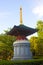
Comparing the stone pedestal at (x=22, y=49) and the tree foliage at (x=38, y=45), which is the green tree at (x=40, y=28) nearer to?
the tree foliage at (x=38, y=45)

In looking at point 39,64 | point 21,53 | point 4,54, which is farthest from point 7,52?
point 39,64

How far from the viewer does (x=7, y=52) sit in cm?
4159

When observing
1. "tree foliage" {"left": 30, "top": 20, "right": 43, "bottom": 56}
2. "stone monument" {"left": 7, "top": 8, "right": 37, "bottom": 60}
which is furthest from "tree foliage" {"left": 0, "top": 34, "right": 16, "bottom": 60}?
"stone monument" {"left": 7, "top": 8, "right": 37, "bottom": 60}

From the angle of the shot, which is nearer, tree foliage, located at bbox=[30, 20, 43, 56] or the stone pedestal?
the stone pedestal

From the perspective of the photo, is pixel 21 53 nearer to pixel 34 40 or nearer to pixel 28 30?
pixel 28 30

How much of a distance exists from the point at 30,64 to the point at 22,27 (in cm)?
845

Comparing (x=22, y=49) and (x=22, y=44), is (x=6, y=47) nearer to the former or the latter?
(x=22, y=49)

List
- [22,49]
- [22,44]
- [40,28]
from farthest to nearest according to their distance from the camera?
[40,28] → [22,49] → [22,44]

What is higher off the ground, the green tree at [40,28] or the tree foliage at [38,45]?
the green tree at [40,28]

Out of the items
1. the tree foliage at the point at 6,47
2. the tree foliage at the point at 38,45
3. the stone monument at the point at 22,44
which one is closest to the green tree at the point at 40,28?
the tree foliage at the point at 38,45

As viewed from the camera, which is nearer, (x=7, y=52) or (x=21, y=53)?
(x=21, y=53)

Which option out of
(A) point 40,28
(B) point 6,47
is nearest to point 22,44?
(B) point 6,47

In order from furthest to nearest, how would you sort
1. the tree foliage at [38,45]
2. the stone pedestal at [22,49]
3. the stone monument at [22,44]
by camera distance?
the tree foliage at [38,45], the stone pedestal at [22,49], the stone monument at [22,44]

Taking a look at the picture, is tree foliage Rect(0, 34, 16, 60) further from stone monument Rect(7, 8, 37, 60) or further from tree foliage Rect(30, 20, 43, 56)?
stone monument Rect(7, 8, 37, 60)
